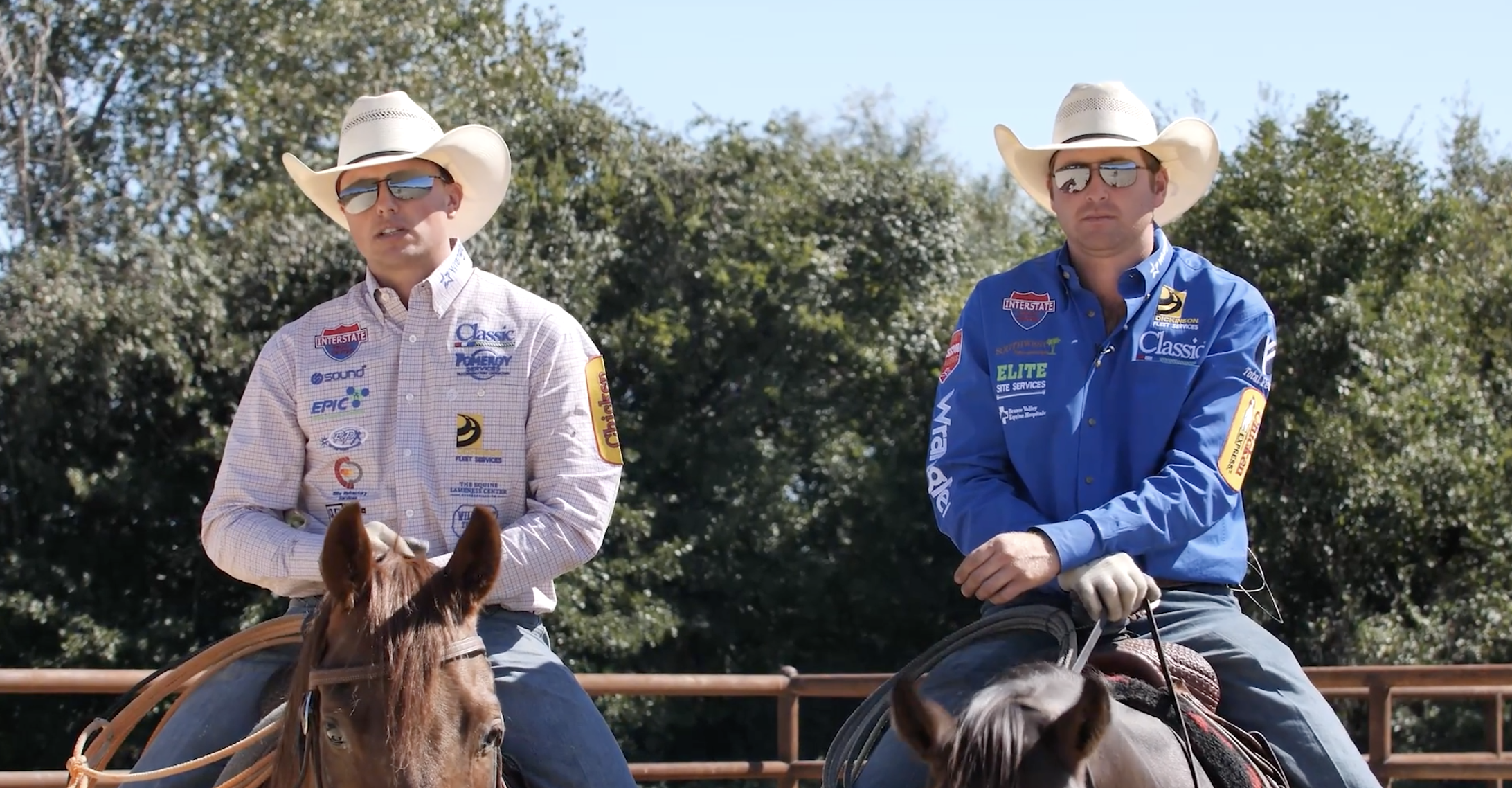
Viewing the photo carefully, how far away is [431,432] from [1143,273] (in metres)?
1.88

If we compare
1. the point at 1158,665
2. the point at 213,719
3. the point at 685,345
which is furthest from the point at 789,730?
the point at 685,345

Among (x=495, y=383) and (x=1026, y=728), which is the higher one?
(x=495, y=383)

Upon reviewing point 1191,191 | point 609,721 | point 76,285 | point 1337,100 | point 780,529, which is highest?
point 1337,100

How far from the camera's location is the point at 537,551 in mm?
3895

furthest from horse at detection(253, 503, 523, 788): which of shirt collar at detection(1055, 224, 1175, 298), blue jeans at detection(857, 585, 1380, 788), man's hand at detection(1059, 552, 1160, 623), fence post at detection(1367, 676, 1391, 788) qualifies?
fence post at detection(1367, 676, 1391, 788)

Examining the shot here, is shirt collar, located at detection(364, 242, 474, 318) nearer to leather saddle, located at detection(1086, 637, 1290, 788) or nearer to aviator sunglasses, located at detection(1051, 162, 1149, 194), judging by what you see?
aviator sunglasses, located at detection(1051, 162, 1149, 194)

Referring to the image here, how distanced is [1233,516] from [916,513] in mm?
15380

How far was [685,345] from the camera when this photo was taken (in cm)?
1897

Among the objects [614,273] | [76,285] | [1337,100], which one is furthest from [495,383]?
[1337,100]

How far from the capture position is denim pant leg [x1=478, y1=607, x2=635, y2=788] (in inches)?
150

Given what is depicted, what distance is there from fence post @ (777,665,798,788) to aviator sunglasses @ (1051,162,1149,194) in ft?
13.2

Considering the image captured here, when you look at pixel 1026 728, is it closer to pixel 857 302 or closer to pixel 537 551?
pixel 537 551

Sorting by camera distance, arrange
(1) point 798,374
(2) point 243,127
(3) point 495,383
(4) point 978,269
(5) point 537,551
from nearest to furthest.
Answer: (5) point 537,551
(3) point 495,383
(2) point 243,127
(1) point 798,374
(4) point 978,269

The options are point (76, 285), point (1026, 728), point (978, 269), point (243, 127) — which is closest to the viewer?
point (1026, 728)
